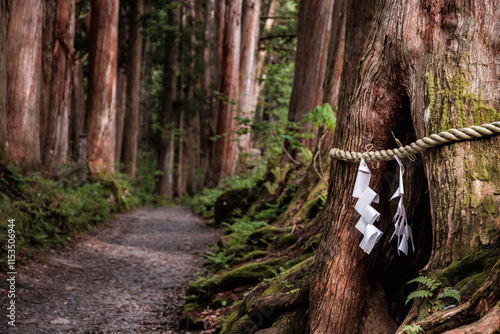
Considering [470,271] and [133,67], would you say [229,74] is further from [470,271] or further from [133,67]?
[470,271]

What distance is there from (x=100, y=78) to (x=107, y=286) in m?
10.4

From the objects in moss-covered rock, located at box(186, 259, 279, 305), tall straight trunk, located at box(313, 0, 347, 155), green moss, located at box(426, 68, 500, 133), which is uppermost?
tall straight trunk, located at box(313, 0, 347, 155)

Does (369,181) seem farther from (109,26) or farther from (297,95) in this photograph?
(109,26)

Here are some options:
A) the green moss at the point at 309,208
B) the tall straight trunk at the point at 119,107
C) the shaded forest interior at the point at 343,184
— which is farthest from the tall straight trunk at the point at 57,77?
the tall straight trunk at the point at 119,107

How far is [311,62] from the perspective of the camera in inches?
403

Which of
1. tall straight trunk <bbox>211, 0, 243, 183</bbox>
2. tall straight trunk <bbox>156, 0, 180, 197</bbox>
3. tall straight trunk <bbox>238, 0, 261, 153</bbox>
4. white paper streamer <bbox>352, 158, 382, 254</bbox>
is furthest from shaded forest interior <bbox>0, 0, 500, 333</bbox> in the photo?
tall straight trunk <bbox>156, 0, 180, 197</bbox>

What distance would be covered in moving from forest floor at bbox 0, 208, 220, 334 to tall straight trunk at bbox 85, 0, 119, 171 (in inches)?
233

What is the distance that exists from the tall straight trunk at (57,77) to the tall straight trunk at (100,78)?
1.42 m

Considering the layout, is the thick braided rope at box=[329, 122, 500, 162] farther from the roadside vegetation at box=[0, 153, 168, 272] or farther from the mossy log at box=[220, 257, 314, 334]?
the roadside vegetation at box=[0, 153, 168, 272]

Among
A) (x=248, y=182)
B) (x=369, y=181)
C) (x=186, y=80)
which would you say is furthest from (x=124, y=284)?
(x=186, y=80)

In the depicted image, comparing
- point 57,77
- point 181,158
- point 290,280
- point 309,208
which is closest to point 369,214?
point 290,280

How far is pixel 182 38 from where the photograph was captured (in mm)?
24688

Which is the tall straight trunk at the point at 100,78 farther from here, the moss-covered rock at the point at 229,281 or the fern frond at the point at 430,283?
the fern frond at the point at 430,283

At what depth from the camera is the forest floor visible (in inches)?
174
